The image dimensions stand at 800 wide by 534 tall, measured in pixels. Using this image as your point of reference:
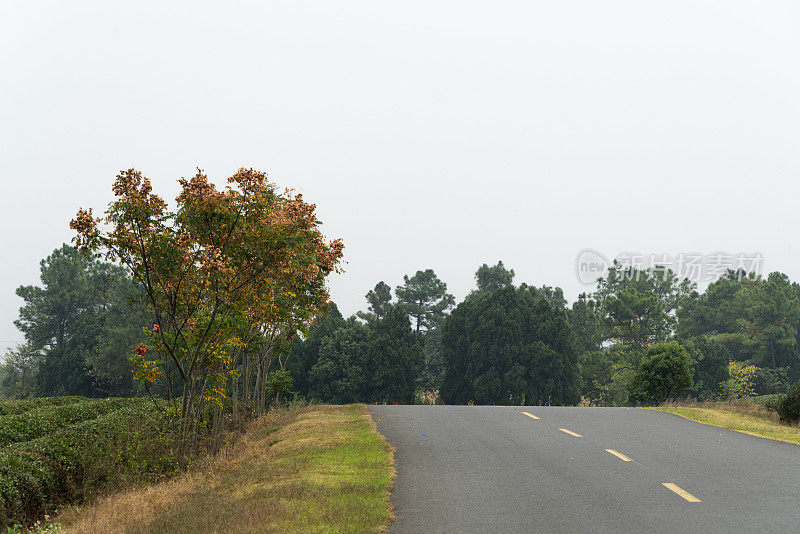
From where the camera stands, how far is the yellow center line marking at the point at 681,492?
861 cm

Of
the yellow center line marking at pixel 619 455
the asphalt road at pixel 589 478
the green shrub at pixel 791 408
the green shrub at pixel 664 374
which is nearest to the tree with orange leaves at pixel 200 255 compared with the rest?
the asphalt road at pixel 589 478

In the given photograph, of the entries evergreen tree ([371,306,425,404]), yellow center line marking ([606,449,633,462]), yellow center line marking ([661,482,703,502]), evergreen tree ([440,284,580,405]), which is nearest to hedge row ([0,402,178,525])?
yellow center line marking ([606,449,633,462])

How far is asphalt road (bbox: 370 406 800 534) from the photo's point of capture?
757 cm

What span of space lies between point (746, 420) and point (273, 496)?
1589 centimetres

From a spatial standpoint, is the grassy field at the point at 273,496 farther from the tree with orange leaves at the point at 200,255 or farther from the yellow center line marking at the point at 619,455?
the yellow center line marking at the point at 619,455

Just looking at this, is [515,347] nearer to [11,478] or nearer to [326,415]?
[326,415]

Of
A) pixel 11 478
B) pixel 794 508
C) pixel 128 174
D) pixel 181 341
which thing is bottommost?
pixel 11 478

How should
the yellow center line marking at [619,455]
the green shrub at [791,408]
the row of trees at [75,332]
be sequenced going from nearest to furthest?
the yellow center line marking at [619,455], the green shrub at [791,408], the row of trees at [75,332]

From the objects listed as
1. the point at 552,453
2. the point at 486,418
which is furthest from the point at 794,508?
the point at 486,418

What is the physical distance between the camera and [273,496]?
8461 millimetres

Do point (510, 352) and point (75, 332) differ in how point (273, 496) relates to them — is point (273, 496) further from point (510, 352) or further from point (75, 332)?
point (75, 332)

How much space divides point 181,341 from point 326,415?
19.9 ft

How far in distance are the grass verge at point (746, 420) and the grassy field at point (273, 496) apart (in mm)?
9335

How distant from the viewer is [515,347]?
5488 centimetres
